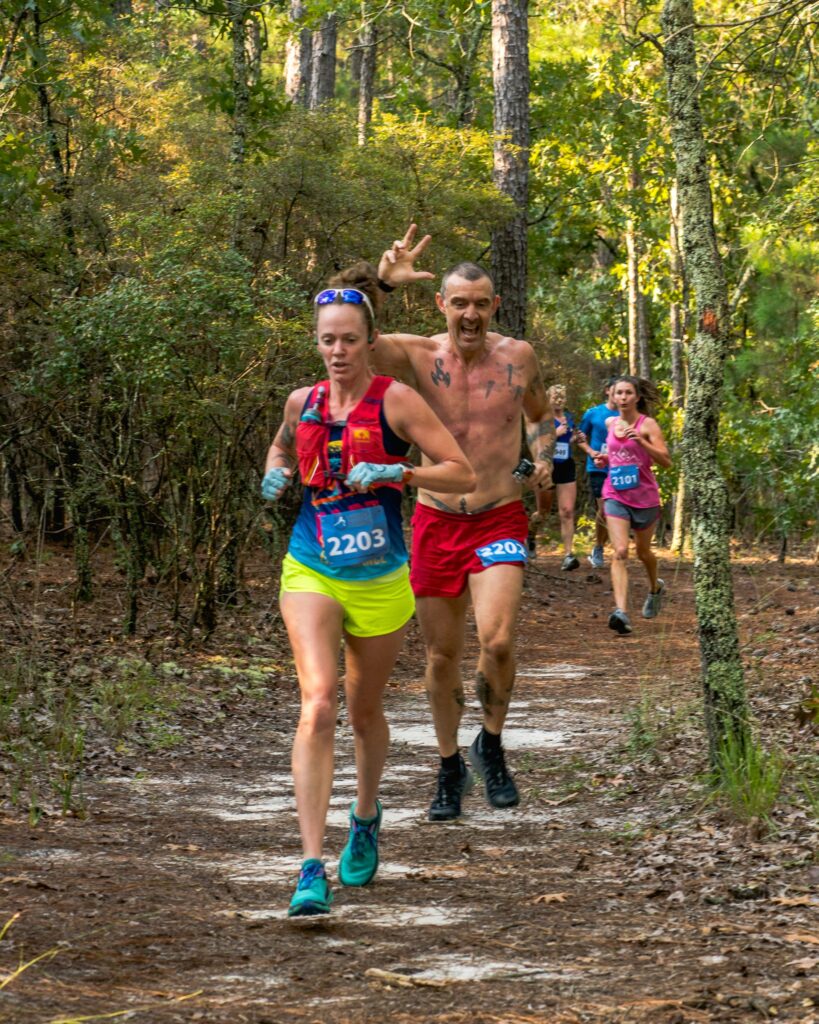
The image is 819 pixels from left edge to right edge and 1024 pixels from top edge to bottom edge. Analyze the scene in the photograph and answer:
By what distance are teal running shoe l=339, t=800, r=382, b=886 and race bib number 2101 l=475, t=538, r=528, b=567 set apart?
1.51m

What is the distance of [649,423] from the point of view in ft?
40.4

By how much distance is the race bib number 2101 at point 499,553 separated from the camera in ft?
21.5

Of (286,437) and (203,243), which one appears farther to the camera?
(203,243)

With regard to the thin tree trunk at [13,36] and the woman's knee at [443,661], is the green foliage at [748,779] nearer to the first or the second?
the woman's knee at [443,661]

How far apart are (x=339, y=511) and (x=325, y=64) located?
17309 mm

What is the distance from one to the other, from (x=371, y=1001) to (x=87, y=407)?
826cm

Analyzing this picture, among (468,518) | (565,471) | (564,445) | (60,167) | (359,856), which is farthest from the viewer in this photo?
(565,471)

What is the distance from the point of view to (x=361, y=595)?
16.7ft

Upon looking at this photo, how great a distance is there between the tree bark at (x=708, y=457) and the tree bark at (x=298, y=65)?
16.1m

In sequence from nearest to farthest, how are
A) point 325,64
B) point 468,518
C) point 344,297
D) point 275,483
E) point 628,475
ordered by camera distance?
point 275,483 < point 344,297 < point 468,518 < point 628,475 < point 325,64

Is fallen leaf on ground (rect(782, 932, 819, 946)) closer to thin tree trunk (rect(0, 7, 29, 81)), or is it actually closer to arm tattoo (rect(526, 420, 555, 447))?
arm tattoo (rect(526, 420, 555, 447))

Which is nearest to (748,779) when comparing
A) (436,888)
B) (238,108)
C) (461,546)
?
(436,888)

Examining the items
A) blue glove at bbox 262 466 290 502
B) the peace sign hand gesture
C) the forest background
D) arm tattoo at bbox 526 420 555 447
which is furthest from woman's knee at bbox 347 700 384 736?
the forest background

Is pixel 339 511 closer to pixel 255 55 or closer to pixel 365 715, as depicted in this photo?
pixel 365 715
